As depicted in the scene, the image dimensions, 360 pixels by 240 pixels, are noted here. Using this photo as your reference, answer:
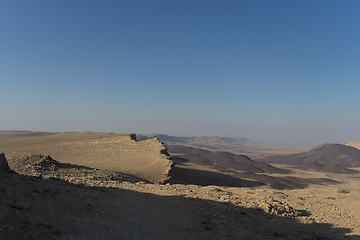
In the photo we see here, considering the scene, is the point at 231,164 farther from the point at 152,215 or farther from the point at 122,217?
the point at 122,217

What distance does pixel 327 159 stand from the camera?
228 feet

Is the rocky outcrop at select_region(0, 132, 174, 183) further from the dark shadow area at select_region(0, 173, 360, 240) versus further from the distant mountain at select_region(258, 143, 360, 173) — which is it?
the distant mountain at select_region(258, 143, 360, 173)

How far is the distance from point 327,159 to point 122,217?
78.4m

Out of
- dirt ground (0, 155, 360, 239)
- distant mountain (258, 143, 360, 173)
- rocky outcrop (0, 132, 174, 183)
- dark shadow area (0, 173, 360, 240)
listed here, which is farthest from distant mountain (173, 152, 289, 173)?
dark shadow area (0, 173, 360, 240)

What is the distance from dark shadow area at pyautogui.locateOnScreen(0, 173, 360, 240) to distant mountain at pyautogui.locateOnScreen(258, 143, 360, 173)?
197ft

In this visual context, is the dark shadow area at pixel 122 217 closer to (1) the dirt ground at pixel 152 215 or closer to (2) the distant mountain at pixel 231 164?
(1) the dirt ground at pixel 152 215

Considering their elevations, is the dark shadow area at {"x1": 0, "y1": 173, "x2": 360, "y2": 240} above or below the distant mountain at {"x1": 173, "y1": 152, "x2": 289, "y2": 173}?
above

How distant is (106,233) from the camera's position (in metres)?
5.46

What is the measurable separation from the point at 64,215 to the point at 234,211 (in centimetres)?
558

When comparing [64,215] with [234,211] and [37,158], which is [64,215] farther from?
[37,158]

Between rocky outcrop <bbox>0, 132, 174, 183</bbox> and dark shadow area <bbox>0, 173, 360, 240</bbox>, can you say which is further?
rocky outcrop <bbox>0, 132, 174, 183</bbox>

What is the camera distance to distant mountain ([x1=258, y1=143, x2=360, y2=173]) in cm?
6086

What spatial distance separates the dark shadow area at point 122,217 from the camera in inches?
197

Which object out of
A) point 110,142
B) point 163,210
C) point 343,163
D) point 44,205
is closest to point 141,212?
point 163,210
